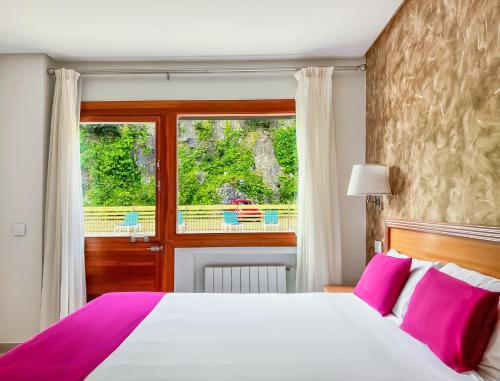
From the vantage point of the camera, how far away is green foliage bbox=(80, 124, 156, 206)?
3604 millimetres

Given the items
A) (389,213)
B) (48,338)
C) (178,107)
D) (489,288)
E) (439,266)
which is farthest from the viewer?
(178,107)

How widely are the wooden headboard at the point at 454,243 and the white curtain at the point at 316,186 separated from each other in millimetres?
766

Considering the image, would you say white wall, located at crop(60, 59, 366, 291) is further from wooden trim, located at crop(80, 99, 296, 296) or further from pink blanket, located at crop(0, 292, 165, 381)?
pink blanket, located at crop(0, 292, 165, 381)

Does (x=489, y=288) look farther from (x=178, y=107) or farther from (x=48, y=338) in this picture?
(x=178, y=107)

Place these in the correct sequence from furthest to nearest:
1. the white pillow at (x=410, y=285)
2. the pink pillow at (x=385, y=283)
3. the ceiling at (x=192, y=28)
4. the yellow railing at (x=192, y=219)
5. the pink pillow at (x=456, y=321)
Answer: the yellow railing at (x=192, y=219) < the ceiling at (x=192, y=28) < the pink pillow at (x=385, y=283) < the white pillow at (x=410, y=285) < the pink pillow at (x=456, y=321)

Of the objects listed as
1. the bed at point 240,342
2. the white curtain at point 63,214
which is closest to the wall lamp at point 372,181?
the bed at point 240,342

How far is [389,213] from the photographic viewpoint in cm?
286

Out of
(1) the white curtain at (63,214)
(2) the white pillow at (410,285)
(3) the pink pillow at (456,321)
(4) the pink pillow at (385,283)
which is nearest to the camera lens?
(3) the pink pillow at (456,321)

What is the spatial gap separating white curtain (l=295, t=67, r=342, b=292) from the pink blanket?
5.05 ft

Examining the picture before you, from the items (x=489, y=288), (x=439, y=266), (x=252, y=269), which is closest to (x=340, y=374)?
(x=489, y=288)

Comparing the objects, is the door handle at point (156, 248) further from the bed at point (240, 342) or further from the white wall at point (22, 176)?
the bed at point (240, 342)

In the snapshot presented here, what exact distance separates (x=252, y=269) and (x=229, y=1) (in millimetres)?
2252

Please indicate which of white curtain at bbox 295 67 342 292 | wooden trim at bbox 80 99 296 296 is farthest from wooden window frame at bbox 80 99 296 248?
white curtain at bbox 295 67 342 292

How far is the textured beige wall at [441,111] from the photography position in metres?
1.66
